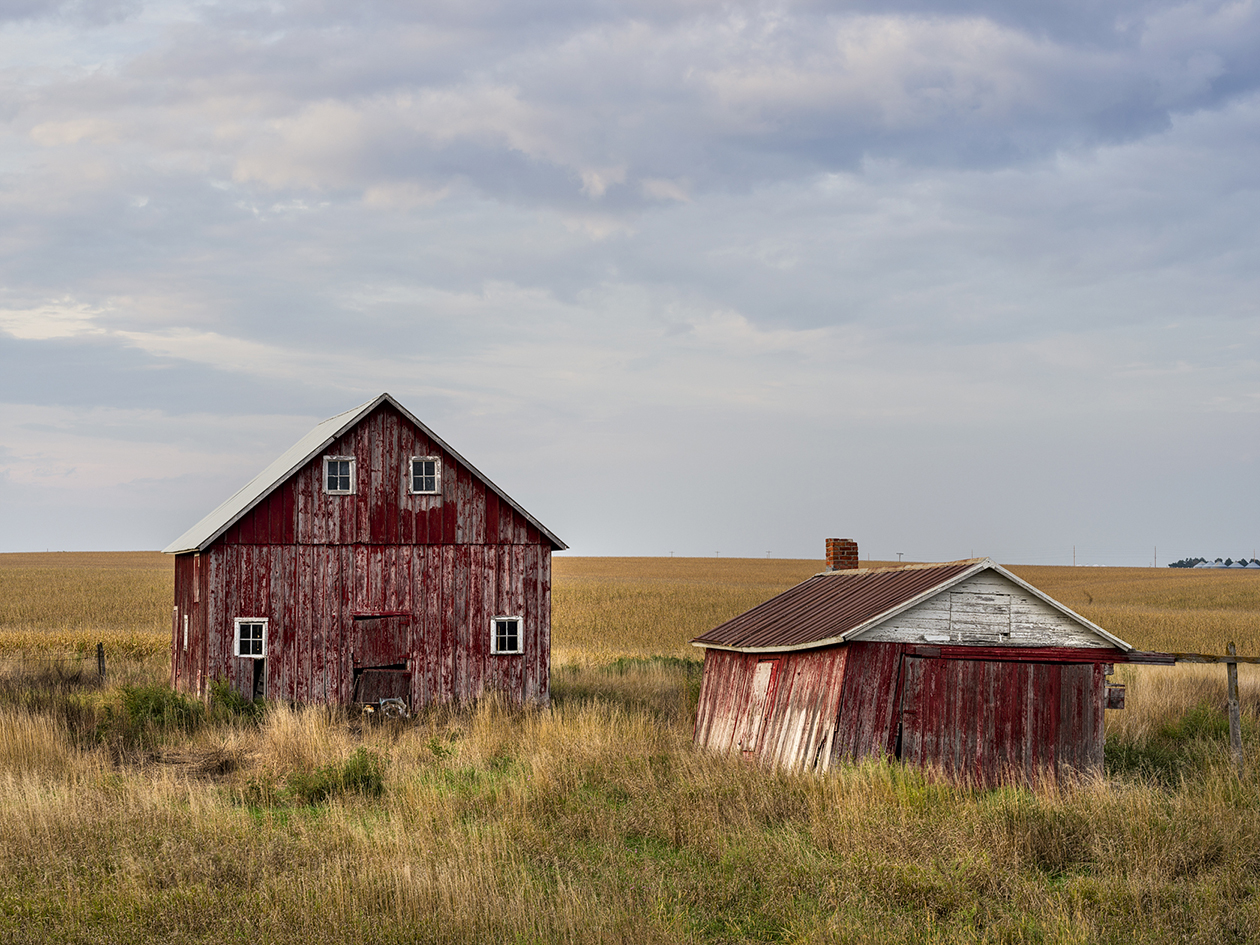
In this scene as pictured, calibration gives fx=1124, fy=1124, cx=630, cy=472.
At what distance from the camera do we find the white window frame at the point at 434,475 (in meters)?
23.6

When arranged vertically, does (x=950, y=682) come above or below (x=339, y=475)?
below

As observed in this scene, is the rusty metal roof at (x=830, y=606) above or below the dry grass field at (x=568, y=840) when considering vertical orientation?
above

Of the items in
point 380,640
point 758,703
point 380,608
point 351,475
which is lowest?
point 758,703

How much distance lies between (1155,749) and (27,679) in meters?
23.5

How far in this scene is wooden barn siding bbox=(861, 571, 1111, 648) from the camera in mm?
15195

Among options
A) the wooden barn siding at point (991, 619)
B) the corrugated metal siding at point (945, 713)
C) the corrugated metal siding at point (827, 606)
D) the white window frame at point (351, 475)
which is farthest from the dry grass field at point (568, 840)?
the white window frame at point (351, 475)

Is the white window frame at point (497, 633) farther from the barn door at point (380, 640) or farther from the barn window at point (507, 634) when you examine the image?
the barn door at point (380, 640)

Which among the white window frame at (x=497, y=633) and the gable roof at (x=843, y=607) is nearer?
the gable roof at (x=843, y=607)

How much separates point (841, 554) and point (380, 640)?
9.57 meters

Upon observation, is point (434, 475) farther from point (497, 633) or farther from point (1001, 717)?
point (1001, 717)

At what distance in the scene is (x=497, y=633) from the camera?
24.2 metres

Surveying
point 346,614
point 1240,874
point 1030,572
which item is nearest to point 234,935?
point 1240,874

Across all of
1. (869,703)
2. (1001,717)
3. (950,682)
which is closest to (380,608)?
(869,703)

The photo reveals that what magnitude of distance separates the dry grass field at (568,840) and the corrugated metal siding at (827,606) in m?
2.02
